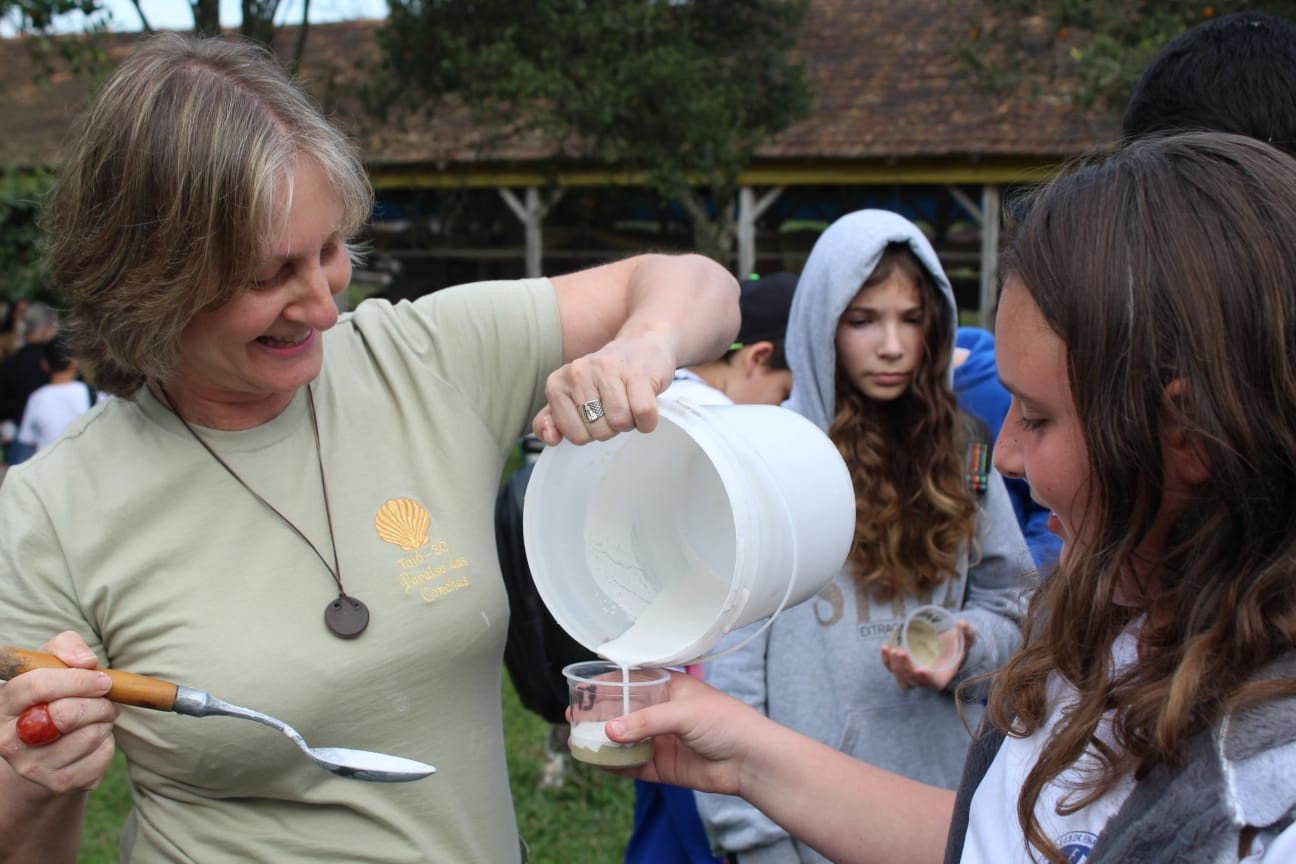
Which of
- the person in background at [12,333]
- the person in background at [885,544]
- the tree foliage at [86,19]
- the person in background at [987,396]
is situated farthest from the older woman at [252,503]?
the person in background at [12,333]

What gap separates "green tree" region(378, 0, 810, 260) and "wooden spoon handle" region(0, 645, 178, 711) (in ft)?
32.0

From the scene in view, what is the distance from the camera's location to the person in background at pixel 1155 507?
105cm

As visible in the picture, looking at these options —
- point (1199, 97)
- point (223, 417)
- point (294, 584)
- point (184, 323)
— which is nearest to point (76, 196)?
point (184, 323)

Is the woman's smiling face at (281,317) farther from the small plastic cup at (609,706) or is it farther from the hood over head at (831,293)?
the hood over head at (831,293)

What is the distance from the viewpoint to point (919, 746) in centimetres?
251

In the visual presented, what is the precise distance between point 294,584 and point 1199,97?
179cm

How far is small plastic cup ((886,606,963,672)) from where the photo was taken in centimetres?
238

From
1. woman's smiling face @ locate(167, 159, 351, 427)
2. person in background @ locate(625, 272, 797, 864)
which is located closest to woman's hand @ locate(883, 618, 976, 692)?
person in background @ locate(625, 272, 797, 864)

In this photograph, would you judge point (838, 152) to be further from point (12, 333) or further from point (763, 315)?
point (763, 315)

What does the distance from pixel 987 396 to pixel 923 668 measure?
4.06 feet

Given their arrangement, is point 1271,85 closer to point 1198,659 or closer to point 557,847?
point 1198,659

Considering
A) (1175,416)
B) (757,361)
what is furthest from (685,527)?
(757,361)

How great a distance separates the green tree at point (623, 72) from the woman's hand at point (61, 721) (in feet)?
32.0

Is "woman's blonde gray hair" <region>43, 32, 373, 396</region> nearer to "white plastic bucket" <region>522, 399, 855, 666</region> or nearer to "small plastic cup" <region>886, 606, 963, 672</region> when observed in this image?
"white plastic bucket" <region>522, 399, 855, 666</region>
